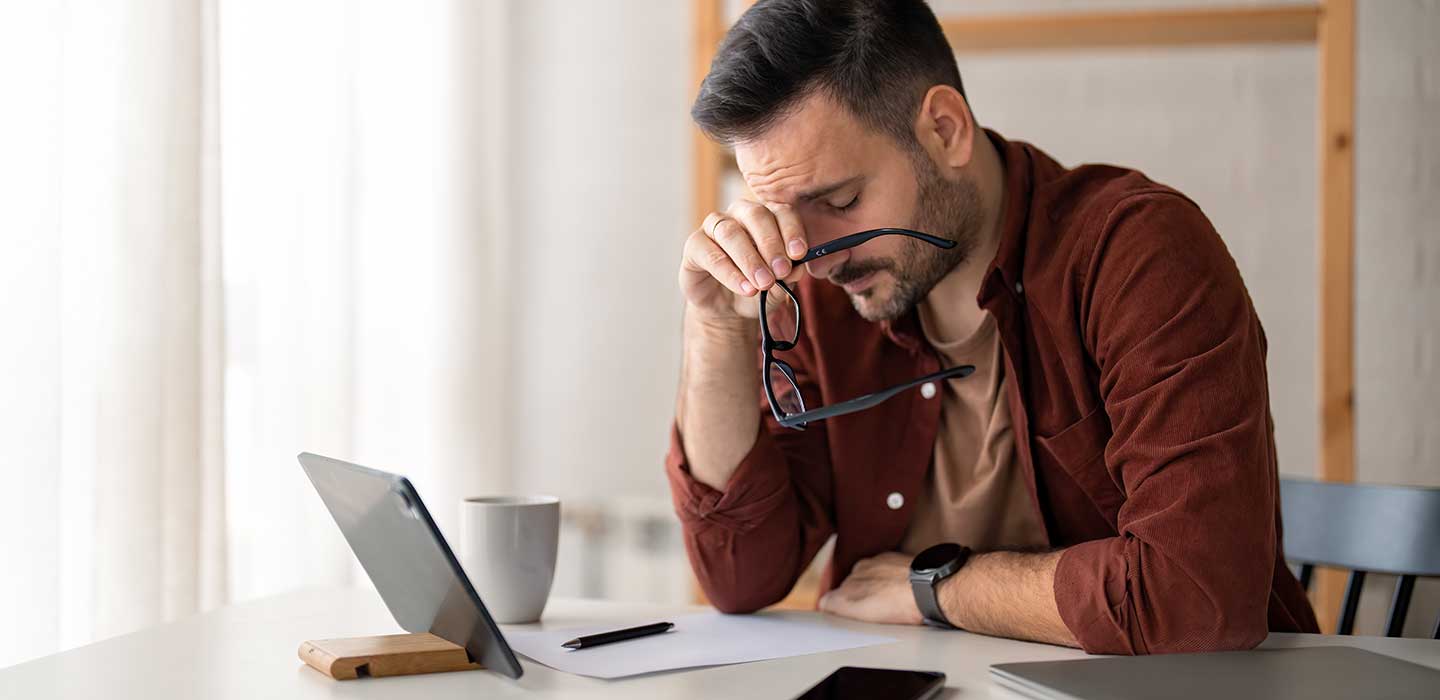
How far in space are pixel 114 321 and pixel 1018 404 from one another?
100cm

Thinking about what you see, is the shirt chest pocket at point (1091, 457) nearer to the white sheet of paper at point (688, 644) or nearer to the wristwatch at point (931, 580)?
the wristwatch at point (931, 580)

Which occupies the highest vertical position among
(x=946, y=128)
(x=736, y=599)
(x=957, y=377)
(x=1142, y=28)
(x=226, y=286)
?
(x=1142, y=28)

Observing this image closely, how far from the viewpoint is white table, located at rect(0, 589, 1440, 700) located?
32.9 inches

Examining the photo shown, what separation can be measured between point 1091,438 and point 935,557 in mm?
204

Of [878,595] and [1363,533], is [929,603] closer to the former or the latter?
[878,595]

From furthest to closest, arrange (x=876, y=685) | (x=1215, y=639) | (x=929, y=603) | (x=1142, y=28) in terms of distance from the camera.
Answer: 1. (x=1142, y=28)
2. (x=929, y=603)
3. (x=1215, y=639)
4. (x=876, y=685)

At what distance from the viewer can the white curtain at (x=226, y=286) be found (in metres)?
1.28

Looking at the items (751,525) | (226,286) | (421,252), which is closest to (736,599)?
(751,525)

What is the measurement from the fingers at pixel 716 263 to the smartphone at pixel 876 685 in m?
0.41

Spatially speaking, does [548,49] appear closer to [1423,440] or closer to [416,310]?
[416,310]

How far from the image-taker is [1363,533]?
52.2 inches

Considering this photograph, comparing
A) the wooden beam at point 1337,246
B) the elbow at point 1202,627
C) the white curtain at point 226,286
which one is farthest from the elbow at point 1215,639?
the wooden beam at point 1337,246

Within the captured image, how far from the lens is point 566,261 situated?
2.63 metres

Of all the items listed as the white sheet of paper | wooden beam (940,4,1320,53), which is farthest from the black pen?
wooden beam (940,4,1320,53)
